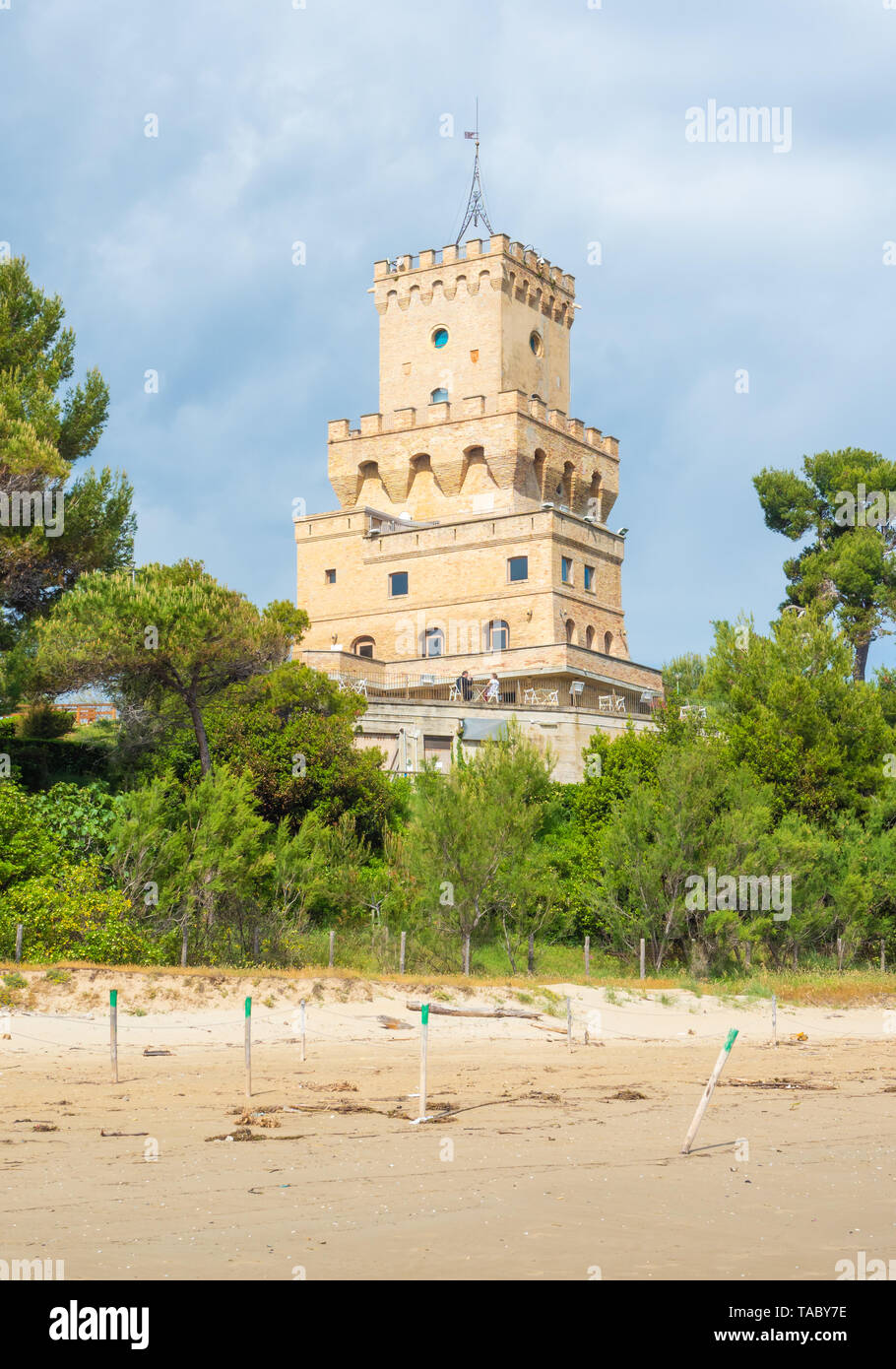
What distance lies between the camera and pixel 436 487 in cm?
5697

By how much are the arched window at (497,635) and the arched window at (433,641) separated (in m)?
1.81

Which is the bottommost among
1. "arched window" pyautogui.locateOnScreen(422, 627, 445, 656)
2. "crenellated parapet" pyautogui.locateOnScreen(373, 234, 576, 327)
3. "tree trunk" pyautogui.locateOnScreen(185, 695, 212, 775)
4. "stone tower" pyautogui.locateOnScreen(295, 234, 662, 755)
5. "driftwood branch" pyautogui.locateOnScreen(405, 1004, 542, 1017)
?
"driftwood branch" pyautogui.locateOnScreen(405, 1004, 542, 1017)

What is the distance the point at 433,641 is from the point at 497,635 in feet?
8.42

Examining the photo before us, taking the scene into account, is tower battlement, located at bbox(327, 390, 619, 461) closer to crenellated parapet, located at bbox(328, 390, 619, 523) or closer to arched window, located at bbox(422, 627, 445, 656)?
crenellated parapet, located at bbox(328, 390, 619, 523)

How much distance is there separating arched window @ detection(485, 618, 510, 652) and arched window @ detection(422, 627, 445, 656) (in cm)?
181

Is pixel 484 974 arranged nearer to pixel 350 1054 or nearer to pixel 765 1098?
pixel 350 1054

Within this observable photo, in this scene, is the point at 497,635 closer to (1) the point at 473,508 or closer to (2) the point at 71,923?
(1) the point at 473,508

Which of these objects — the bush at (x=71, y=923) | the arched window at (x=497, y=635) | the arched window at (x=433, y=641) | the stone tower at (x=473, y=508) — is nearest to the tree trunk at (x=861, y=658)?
the stone tower at (x=473, y=508)

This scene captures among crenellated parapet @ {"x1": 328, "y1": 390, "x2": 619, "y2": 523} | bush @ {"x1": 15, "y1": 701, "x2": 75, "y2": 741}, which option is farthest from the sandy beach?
crenellated parapet @ {"x1": 328, "y1": 390, "x2": 619, "y2": 523}

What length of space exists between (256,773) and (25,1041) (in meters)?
12.9

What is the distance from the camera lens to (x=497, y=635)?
50531 millimetres

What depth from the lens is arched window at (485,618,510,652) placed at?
165ft

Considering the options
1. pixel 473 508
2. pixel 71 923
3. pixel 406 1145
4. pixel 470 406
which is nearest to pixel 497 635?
pixel 473 508
